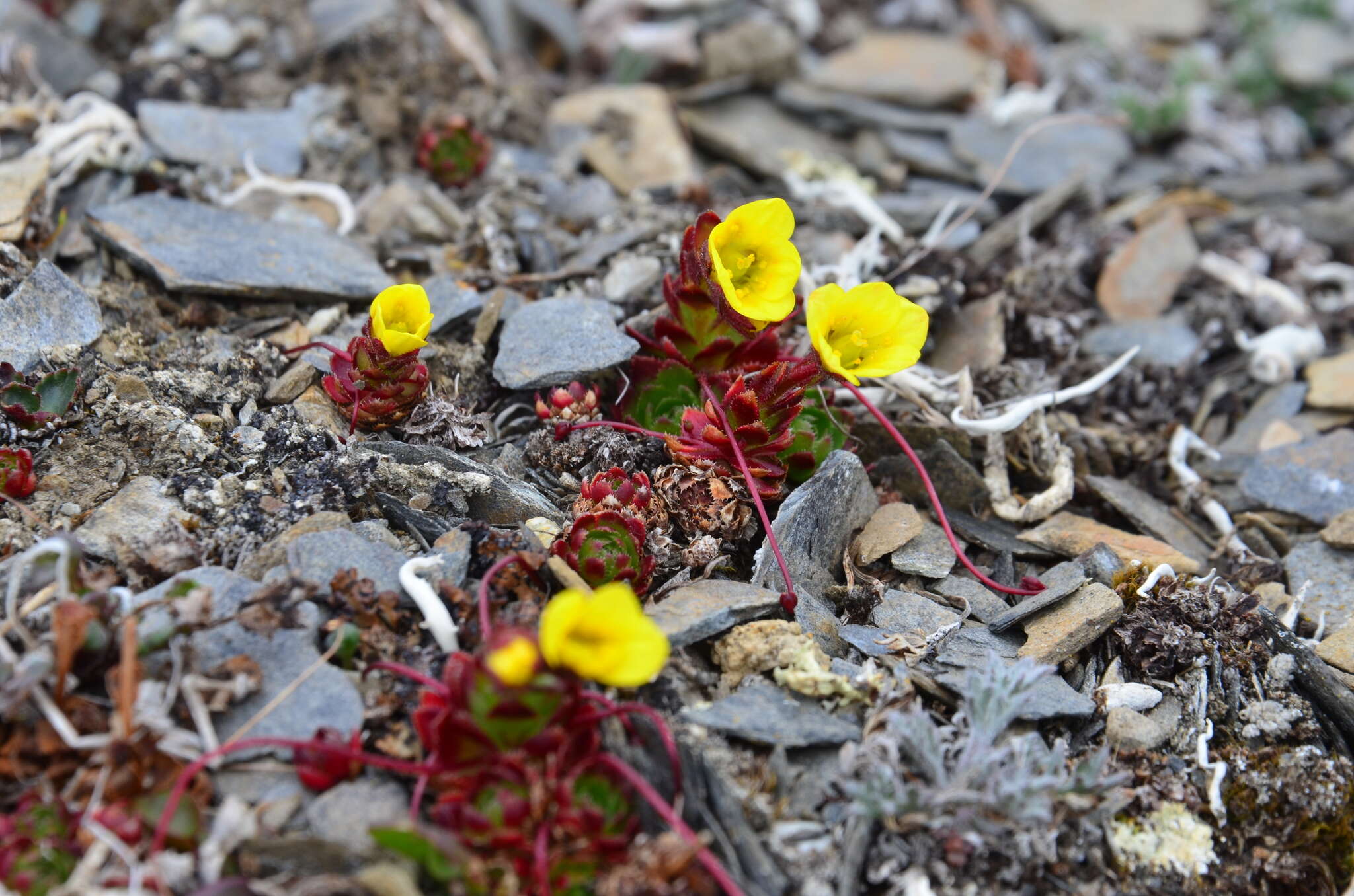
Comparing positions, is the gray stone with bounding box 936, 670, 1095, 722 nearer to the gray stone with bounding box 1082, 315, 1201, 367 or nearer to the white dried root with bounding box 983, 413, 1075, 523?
the white dried root with bounding box 983, 413, 1075, 523

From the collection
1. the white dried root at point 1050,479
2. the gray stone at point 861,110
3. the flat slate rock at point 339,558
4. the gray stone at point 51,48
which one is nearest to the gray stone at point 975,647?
the white dried root at point 1050,479

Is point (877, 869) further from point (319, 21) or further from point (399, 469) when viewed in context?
point (319, 21)

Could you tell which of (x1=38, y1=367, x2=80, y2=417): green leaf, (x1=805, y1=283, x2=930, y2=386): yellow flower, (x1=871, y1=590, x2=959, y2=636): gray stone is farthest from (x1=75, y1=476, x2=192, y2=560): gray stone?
(x1=871, y1=590, x2=959, y2=636): gray stone

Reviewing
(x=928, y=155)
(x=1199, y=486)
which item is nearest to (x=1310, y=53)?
(x=928, y=155)

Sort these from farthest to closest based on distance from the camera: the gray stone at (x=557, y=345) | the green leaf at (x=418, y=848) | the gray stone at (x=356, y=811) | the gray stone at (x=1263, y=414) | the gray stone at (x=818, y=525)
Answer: the gray stone at (x=1263, y=414)
the gray stone at (x=557, y=345)
the gray stone at (x=818, y=525)
the gray stone at (x=356, y=811)
the green leaf at (x=418, y=848)

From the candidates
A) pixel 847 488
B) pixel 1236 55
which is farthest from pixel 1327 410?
pixel 1236 55

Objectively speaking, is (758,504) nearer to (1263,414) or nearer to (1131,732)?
(1131,732)

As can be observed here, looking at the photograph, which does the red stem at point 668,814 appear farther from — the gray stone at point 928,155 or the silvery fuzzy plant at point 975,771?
the gray stone at point 928,155
